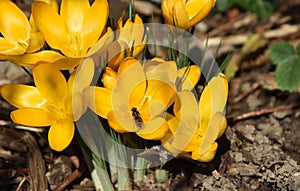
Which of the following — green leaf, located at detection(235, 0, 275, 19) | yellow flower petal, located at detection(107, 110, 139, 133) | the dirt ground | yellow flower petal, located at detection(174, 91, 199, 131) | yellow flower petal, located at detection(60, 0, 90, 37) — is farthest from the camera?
green leaf, located at detection(235, 0, 275, 19)

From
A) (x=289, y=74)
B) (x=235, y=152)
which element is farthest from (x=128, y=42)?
(x=289, y=74)

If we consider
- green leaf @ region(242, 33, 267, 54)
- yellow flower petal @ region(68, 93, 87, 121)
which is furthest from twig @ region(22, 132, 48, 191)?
green leaf @ region(242, 33, 267, 54)

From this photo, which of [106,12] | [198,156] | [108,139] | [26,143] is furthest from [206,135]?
[26,143]

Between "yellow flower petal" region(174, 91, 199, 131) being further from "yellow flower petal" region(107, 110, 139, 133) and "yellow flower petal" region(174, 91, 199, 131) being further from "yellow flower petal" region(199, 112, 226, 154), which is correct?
"yellow flower petal" region(107, 110, 139, 133)

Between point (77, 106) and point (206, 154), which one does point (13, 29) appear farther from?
point (206, 154)

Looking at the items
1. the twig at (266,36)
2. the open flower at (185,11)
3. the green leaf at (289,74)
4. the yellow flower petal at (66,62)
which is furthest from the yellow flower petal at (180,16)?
the twig at (266,36)

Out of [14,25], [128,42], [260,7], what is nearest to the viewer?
[128,42]

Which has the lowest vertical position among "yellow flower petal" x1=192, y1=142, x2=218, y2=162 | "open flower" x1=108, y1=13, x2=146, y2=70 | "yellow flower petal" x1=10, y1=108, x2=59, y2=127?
"yellow flower petal" x1=192, y1=142, x2=218, y2=162
